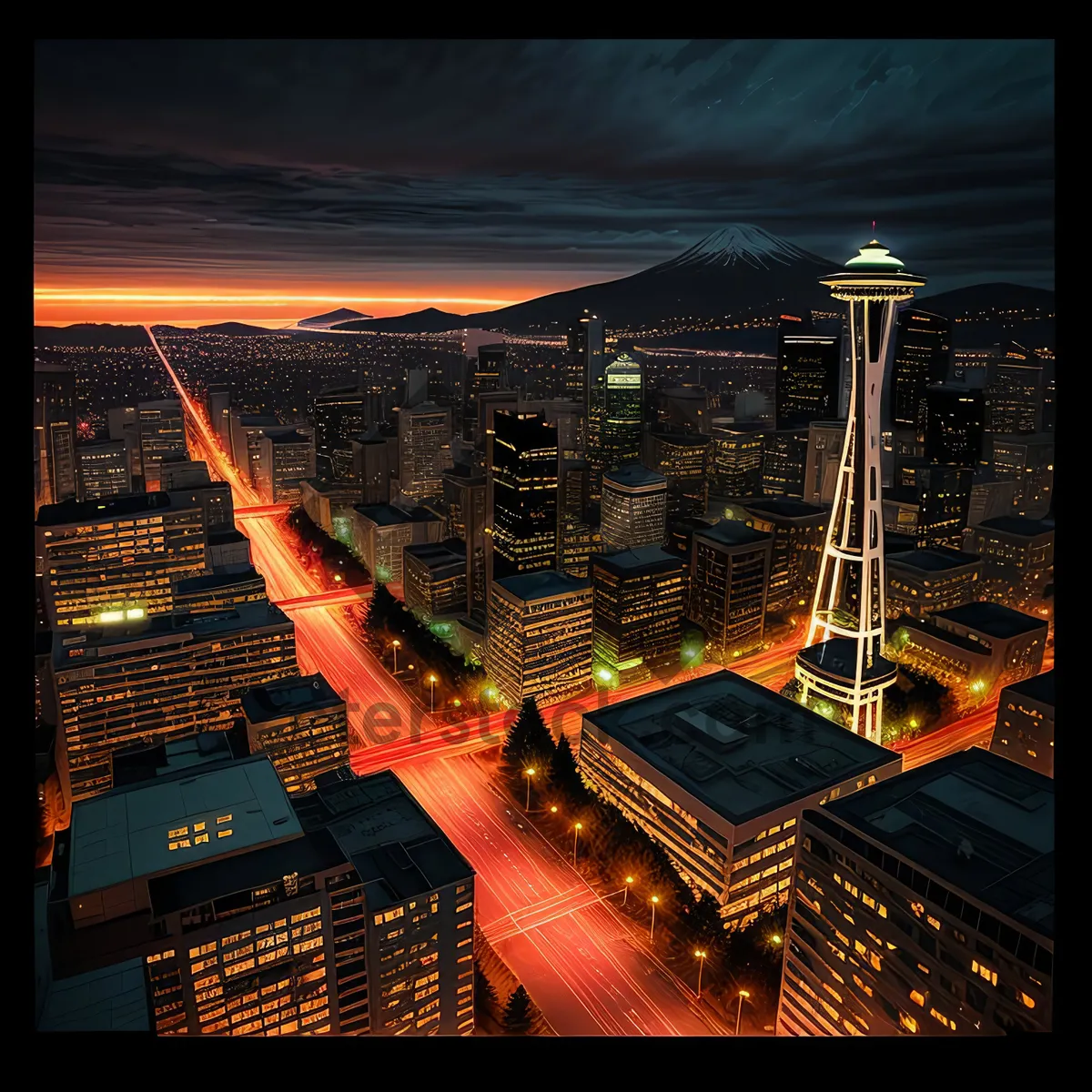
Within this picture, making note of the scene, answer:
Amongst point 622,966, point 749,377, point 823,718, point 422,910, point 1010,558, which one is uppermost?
point 749,377

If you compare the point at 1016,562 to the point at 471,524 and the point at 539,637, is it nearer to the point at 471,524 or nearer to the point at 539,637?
the point at 539,637

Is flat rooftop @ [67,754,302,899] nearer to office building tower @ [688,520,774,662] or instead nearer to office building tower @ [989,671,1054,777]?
office building tower @ [989,671,1054,777]

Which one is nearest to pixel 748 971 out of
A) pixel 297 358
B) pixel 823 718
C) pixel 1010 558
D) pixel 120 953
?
pixel 823 718

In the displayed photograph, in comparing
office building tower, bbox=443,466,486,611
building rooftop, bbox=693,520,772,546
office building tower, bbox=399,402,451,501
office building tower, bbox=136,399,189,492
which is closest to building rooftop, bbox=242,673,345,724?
office building tower, bbox=443,466,486,611

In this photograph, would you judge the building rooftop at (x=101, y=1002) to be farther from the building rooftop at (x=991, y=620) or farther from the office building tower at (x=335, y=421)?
the office building tower at (x=335, y=421)

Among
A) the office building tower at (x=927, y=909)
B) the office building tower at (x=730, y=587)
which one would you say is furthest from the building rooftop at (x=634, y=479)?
the office building tower at (x=927, y=909)

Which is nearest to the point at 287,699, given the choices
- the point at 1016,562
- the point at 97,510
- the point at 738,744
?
the point at 738,744

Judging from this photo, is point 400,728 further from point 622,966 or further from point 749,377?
point 749,377
